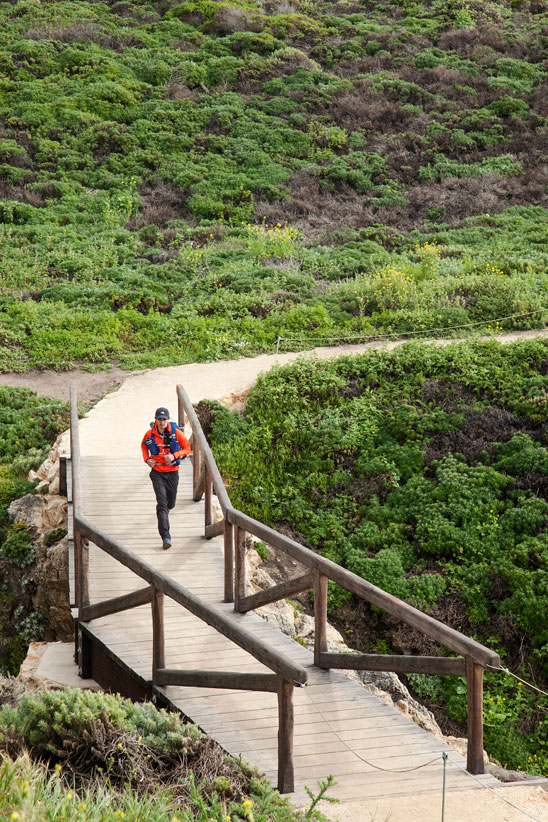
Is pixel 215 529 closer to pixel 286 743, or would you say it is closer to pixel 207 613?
pixel 207 613

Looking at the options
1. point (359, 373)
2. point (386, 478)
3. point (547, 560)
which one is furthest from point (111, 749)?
point (359, 373)

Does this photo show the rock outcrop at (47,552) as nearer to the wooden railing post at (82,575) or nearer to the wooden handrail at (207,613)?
the wooden railing post at (82,575)

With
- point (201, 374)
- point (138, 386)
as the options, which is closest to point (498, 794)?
point (138, 386)

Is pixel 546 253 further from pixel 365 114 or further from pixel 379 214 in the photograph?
pixel 365 114

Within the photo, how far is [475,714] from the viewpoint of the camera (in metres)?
5.44

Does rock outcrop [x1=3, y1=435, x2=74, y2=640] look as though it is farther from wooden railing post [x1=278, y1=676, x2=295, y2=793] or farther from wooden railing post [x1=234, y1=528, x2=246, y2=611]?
wooden railing post [x1=278, y1=676, x2=295, y2=793]

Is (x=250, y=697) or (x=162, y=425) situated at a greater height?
(x=162, y=425)

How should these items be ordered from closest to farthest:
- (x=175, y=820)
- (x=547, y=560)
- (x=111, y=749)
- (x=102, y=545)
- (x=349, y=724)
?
(x=175, y=820), (x=111, y=749), (x=349, y=724), (x=102, y=545), (x=547, y=560)

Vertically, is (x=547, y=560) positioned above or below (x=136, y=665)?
below

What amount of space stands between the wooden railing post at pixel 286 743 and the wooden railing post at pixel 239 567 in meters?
2.56

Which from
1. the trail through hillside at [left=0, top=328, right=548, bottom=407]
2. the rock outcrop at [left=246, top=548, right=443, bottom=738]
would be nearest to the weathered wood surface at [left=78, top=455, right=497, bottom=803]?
the rock outcrop at [left=246, top=548, right=443, bottom=738]

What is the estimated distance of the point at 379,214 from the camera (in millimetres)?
24266

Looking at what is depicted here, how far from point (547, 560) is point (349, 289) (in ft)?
30.8

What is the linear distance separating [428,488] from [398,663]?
692 cm
